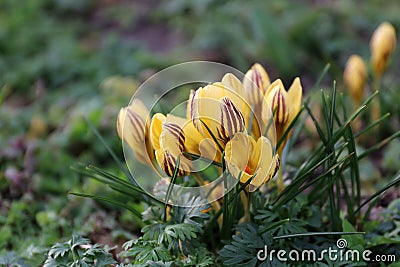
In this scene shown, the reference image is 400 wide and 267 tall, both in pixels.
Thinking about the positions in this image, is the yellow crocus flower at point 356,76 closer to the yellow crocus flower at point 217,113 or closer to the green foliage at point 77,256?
the yellow crocus flower at point 217,113

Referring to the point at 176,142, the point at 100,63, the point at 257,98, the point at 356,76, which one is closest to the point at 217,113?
the point at 176,142

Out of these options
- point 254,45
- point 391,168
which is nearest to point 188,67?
point 254,45

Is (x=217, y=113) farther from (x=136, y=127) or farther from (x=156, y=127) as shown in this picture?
(x=136, y=127)

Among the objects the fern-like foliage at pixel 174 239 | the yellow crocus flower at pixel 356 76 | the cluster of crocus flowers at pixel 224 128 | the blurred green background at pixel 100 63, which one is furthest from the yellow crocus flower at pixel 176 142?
the yellow crocus flower at pixel 356 76

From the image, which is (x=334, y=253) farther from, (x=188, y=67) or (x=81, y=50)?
(x=81, y=50)

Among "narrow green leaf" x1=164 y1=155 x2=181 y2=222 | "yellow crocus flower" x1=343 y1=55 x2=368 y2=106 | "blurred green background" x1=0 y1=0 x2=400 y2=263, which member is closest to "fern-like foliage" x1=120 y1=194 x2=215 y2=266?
"narrow green leaf" x1=164 y1=155 x2=181 y2=222
